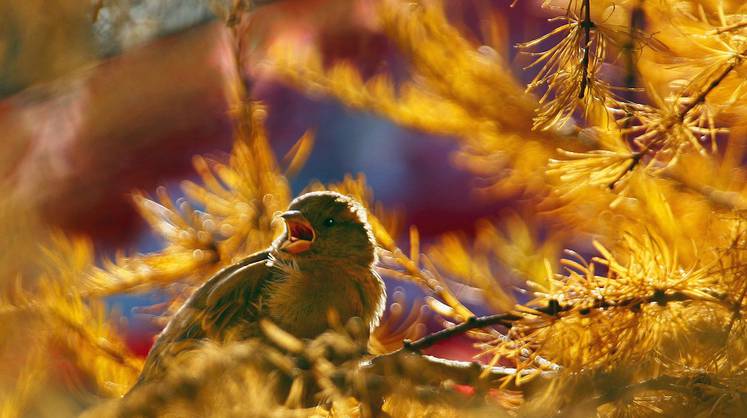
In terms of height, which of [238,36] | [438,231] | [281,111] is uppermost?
[238,36]

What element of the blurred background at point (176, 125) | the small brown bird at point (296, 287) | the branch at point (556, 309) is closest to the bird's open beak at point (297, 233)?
the small brown bird at point (296, 287)

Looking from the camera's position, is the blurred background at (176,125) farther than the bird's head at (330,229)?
Yes

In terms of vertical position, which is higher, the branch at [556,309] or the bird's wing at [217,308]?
the branch at [556,309]

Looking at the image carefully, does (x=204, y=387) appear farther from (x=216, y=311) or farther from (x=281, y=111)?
(x=281, y=111)

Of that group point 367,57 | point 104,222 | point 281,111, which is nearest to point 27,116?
point 104,222

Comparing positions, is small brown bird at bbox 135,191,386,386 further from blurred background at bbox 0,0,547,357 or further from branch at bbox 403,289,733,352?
blurred background at bbox 0,0,547,357

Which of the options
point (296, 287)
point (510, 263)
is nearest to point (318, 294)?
point (296, 287)

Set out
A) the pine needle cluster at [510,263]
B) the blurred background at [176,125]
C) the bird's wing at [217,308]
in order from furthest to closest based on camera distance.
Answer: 1. the blurred background at [176,125]
2. the bird's wing at [217,308]
3. the pine needle cluster at [510,263]

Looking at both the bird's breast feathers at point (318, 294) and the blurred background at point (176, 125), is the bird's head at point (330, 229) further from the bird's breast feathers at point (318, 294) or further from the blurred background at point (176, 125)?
the blurred background at point (176, 125)
